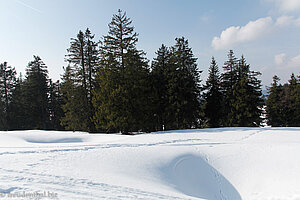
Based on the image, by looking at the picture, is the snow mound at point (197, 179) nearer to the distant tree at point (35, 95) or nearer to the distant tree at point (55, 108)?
the distant tree at point (35, 95)

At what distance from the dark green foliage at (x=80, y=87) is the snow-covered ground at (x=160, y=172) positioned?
1199 cm

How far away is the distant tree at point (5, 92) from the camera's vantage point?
26.3 m

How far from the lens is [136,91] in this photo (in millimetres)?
16203

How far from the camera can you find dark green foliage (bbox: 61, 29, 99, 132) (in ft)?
62.9

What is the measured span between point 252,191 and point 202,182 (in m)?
1.87

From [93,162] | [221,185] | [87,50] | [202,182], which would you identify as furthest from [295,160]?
[87,50]

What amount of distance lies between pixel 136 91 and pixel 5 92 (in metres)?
25.1

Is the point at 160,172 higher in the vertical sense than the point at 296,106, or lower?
lower

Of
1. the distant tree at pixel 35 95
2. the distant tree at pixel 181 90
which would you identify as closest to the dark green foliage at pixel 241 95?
the distant tree at pixel 181 90

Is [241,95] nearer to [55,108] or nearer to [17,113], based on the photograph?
[55,108]

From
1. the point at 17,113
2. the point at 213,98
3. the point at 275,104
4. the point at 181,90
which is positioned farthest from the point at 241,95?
the point at 17,113

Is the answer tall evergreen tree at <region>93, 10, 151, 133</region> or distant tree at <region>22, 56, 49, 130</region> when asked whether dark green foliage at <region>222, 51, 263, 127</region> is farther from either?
distant tree at <region>22, 56, 49, 130</region>

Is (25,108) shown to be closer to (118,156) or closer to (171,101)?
(171,101)

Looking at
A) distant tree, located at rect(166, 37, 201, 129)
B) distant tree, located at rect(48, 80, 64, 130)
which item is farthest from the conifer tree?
distant tree, located at rect(166, 37, 201, 129)
